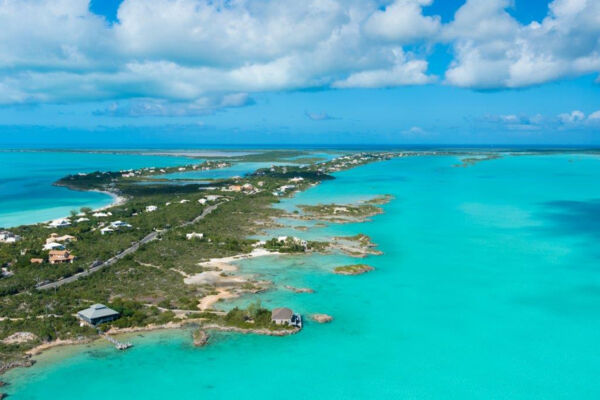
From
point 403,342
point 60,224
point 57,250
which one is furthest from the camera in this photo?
point 60,224

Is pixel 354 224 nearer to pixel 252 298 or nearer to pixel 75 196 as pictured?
pixel 252 298

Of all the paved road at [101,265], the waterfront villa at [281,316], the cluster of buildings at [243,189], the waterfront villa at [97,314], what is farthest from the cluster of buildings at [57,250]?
the cluster of buildings at [243,189]

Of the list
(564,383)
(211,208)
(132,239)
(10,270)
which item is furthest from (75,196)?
(564,383)

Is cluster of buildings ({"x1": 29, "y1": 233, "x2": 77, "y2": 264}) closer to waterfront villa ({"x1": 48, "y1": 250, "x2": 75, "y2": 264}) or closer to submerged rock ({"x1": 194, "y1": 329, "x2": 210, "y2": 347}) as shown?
waterfront villa ({"x1": 48, "y1": 250, "x2": 75, "y2": 264})

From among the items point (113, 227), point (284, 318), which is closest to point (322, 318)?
point (284, 318)

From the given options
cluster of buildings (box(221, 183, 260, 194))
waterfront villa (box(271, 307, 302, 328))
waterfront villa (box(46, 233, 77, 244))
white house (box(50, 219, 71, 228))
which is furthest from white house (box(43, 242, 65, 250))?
cluster of buildings (box(221, 183, 260, 194))

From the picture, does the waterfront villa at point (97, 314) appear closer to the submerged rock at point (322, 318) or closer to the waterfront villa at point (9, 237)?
the submerged rock at point (322, 318)

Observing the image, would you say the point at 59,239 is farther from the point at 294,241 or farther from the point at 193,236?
the point at 294,241
